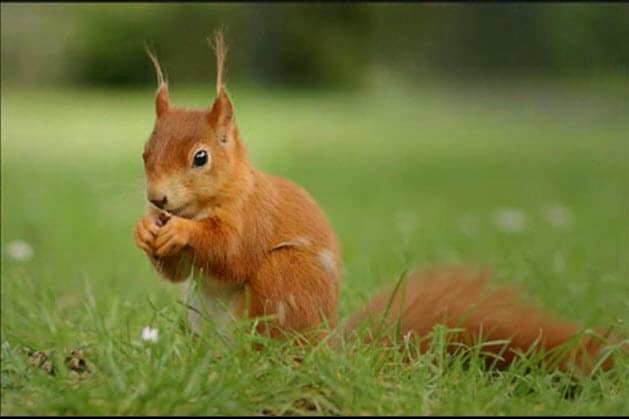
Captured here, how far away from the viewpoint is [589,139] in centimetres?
1322

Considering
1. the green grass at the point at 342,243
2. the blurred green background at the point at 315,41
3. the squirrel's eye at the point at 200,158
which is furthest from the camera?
the blurred green background at the point at 315,41

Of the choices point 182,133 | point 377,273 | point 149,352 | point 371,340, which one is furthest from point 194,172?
point 377,273

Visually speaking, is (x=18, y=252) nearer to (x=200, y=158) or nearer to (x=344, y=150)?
(x=200, y=158)

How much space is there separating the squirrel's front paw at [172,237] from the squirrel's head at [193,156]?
0.23 feet

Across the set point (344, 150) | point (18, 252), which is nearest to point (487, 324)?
point (18, 252)

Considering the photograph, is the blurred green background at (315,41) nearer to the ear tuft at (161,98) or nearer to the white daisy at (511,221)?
the white daisy at (511,221)

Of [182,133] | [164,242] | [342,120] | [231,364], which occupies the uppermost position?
[182,133]

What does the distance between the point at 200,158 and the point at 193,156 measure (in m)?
0.02

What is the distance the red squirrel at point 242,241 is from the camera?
8.68 feet

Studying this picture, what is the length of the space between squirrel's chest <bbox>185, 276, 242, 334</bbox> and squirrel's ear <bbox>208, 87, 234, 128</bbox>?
384mm

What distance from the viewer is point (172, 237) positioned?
2559 millimetres

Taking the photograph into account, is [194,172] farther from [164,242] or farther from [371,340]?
[371,340]

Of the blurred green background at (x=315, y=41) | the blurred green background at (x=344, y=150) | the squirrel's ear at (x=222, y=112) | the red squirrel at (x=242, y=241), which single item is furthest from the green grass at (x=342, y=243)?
the blurred green background at (x=315, y=41)

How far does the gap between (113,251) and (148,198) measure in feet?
11.8
